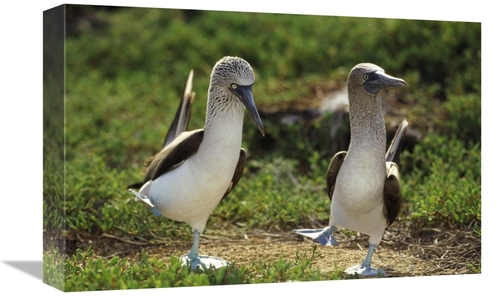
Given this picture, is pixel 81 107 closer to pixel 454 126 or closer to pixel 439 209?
pixel 454 126

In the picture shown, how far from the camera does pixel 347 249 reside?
526 cm

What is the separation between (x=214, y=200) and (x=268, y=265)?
0.56 m

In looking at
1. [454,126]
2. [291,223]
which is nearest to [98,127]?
[291,223]

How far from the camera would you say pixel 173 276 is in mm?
4297

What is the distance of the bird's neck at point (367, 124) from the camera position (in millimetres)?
4547

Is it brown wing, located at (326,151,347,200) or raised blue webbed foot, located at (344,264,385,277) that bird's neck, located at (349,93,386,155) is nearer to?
brown wing, located at (326,151,347,200)

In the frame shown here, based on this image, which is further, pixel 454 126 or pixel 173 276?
pixel 454 126

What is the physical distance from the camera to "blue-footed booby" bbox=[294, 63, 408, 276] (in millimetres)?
4520

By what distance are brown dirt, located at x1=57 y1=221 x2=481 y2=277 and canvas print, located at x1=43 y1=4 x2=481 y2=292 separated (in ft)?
0.05

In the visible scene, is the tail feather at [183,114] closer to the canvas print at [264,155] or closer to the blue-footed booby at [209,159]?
the canvas print at [264,155]

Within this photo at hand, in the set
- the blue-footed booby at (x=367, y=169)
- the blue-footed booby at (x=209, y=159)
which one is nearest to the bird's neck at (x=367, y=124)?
the blue-footed booby at (x=367, y=169)

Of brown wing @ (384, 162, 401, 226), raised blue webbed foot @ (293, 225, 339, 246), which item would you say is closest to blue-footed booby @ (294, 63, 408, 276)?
brown wing @ (384, 162, 401, 226)

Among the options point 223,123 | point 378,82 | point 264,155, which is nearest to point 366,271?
point 378,82

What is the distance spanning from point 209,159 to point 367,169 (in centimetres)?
95
